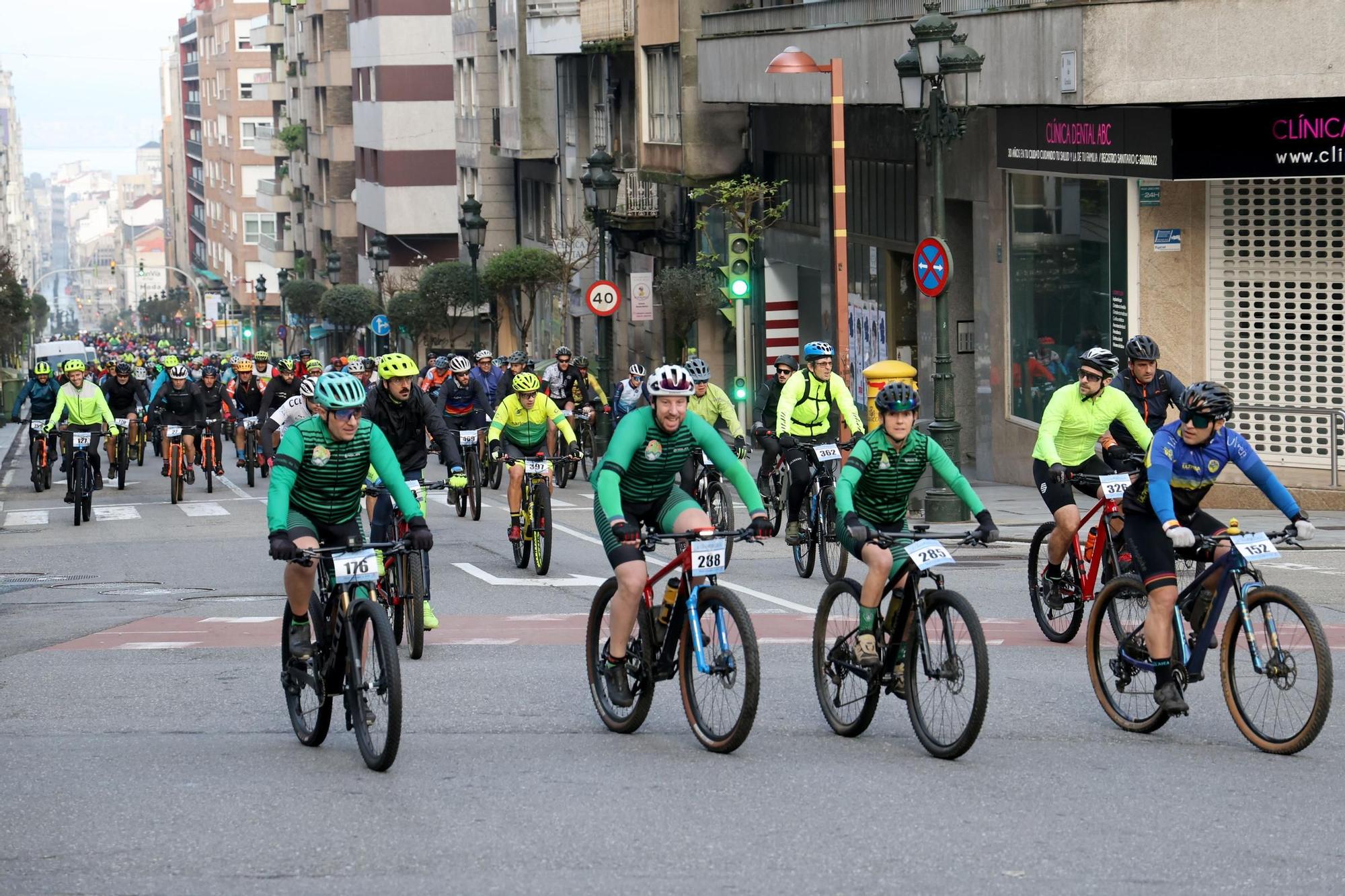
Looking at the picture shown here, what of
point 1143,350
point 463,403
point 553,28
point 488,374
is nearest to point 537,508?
point 1143,350

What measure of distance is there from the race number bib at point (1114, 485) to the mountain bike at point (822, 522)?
14.2ft

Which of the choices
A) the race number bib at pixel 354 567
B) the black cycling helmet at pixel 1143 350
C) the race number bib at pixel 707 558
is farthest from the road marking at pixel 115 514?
the race number bib at pixel 707 558

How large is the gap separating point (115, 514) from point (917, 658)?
19863 mm

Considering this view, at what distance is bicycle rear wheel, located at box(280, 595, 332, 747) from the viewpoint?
970cm

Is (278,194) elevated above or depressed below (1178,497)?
above

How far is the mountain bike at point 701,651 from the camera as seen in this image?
29.6 ft

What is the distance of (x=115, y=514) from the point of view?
27.2m

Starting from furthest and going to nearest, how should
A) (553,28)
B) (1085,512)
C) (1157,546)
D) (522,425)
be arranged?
(553,28) < (1085,512) < (522,425) < (1157,546)

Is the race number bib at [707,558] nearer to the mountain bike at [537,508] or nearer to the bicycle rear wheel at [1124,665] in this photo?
the bicycle rear wheel at [1124,665]

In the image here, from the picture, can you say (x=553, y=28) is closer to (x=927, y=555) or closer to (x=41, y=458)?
(x=41, y=458)

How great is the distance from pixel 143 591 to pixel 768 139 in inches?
871

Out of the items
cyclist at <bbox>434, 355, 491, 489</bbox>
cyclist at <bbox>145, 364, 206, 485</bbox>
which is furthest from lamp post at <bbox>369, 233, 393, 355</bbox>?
cyclist at <bbox>434, 355, 491, 489</bbox>

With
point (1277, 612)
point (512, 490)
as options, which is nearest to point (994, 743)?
point (1277, 612)

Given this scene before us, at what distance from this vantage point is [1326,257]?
2147 cm
